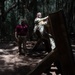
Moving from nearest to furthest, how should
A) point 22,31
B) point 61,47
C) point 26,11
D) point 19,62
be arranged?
point 61,47, point 19,62, point 22,31, point 26,11

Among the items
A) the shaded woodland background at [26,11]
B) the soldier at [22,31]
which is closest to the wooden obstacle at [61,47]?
the soldier at [22,31]

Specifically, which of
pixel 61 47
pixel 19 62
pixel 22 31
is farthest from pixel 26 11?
pixel 61 47

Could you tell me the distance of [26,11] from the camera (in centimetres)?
2314

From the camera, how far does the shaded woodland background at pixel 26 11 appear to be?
70.1 feet

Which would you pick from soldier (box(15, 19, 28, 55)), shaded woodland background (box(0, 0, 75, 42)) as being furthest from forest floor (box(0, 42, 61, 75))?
shaded woodland background (box(0, 0, 75, 42))

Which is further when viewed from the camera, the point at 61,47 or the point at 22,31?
the point at 22,31

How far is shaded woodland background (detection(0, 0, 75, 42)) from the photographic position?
21.4m

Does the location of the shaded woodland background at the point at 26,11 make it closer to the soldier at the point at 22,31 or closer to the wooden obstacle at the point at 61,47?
the soldier at the point at 22,31

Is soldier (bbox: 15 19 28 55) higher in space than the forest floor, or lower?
higher

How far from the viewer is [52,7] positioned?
2408 cm

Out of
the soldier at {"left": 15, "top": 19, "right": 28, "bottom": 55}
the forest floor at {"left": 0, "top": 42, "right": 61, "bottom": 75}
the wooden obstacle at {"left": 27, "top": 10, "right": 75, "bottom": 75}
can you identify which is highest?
the wooden obstacle at {"left": 27, "top": 10, "right": 75, "bottom": 75}

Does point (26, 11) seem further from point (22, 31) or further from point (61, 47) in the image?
point (61, 47)

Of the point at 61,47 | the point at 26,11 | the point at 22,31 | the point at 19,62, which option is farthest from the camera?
the point at 26,11

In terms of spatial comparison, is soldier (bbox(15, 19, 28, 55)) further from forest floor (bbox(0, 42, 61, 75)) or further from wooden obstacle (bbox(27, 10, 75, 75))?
wooden obstacle (bbox(27, 10, 75, 75))
